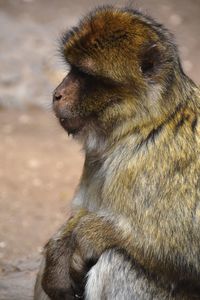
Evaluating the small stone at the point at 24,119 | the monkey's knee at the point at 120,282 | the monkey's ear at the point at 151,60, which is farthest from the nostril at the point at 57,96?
the small stone at the point at 24,119

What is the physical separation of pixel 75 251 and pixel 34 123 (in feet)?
24.1

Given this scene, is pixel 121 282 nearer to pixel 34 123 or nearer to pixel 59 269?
pixel 59 269

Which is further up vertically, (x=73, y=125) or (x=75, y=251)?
(x=73, y=125)

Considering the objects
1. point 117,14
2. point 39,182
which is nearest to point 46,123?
point 39,182

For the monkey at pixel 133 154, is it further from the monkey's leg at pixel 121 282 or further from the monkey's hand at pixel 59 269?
the monkey's hand at pixel 59 269

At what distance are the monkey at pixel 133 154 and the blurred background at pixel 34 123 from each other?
1.91 meters

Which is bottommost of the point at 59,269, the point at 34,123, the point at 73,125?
the point at 34,123

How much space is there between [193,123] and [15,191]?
5.32 meters

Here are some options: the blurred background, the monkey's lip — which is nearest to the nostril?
the monkey's lip

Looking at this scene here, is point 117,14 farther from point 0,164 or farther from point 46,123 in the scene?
point 46,123

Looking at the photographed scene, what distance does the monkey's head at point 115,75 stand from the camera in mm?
6172

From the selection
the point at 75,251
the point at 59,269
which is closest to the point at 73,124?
the point at 75,251

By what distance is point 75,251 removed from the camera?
628 centimetres

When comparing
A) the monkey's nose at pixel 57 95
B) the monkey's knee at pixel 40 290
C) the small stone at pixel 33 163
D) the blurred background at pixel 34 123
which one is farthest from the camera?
the small stone at pixel 33 163
